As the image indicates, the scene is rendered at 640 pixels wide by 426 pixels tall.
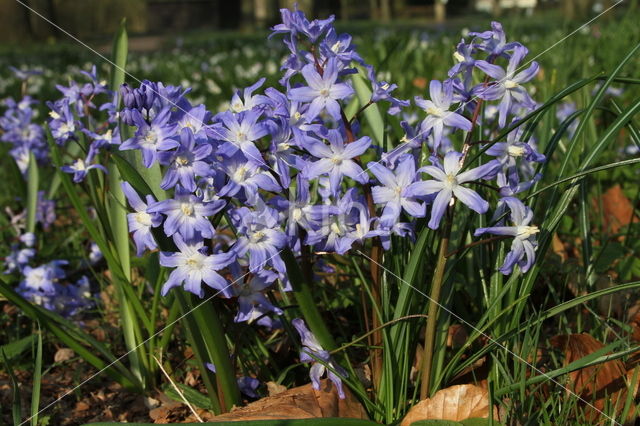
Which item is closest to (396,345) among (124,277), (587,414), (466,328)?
(466,328)

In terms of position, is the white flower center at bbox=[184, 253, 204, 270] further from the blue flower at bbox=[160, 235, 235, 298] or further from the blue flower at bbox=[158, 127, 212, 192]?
Result: the blue flower at bbox=[158, 127, 212, 192]

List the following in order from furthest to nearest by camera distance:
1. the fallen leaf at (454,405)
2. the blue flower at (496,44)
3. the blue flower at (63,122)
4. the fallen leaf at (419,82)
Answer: the fallen leaf at (419,82), the blue flower at (63,122), the fallen leaf at (454,405), the blue flower at (496,44)

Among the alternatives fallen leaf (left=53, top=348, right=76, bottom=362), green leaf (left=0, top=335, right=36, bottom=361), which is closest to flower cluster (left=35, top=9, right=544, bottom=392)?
green leaf (left=0, top=335, right=36, bottom=361)

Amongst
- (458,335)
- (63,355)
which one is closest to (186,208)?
(458,335)

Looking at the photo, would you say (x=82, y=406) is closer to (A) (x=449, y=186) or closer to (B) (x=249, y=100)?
(B) (x=249, y=100)

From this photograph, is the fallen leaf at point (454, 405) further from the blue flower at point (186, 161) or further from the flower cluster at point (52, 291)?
the flower cluster at point (52, 291)

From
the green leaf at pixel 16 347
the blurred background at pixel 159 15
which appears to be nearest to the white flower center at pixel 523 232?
the green leaf at pixel 16 347

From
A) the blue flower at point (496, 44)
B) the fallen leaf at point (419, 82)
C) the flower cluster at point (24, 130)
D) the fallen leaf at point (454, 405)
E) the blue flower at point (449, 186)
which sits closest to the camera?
the blue flower at point (449, 186)

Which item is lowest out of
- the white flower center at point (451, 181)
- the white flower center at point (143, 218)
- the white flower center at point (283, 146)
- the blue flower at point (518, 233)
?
the blue flower at point (518, 233)
